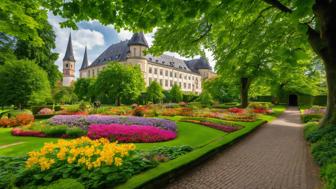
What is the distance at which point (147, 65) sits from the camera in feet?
252

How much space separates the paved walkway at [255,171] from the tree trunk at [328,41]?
3904mm

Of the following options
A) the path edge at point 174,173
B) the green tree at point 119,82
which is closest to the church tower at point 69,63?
the green tree at point 119,82

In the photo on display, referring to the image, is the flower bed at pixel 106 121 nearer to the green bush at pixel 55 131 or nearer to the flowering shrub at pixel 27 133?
the green bush at pixel 55 131

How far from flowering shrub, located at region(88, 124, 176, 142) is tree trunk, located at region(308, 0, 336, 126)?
7.76 metres

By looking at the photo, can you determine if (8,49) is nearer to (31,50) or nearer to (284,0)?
(31,50)

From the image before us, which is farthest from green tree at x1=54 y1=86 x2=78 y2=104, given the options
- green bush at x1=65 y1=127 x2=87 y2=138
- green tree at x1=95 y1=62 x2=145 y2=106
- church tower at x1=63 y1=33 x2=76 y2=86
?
green bush at x1=65 y1=127 x2=87 y2=138

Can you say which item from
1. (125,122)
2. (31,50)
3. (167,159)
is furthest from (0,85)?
(167,159)

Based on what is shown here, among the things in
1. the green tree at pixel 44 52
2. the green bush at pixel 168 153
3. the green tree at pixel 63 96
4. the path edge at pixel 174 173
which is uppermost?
the green tree at pixel 44 52

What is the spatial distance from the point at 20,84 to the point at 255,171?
65.7 feet

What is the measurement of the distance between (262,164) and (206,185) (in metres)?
2.84

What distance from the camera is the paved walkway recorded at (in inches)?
219

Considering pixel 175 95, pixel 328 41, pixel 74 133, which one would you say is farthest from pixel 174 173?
pixel 175 95

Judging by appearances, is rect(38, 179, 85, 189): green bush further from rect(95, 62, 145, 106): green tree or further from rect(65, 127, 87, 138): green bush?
rect(95, 62, 145, 106): green tree

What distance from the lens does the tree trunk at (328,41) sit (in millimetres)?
8031
